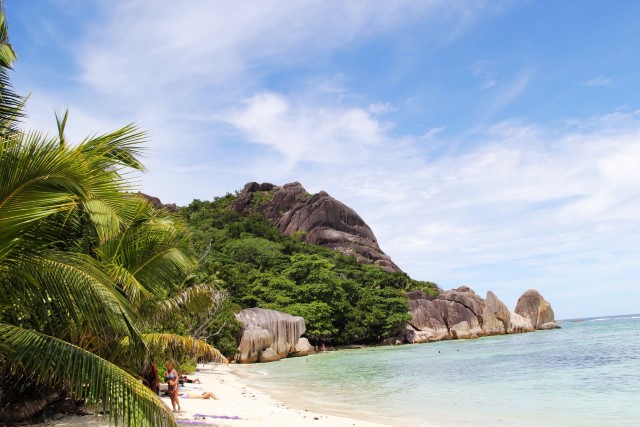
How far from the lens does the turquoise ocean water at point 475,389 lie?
31.1 ft

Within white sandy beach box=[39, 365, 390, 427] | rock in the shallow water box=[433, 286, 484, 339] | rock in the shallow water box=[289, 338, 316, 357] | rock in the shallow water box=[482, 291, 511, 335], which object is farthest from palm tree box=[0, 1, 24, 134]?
rock in the shallow water box=[482, 291, 511, 335]

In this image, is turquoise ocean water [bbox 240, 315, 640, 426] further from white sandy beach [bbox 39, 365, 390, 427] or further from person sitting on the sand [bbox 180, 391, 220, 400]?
person sitting on the sand [bbox 180, 391, 220, 400]

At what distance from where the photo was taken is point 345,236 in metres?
55.1

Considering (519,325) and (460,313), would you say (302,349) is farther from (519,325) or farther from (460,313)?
(519,325)

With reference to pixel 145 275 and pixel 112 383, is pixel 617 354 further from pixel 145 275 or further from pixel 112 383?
pixel 112 383

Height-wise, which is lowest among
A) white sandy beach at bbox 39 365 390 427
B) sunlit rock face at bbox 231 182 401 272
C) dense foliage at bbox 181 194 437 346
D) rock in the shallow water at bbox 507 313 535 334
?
white sandy beach at bbox 39 365 390 427

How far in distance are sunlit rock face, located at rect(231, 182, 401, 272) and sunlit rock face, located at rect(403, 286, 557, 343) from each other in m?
12.4

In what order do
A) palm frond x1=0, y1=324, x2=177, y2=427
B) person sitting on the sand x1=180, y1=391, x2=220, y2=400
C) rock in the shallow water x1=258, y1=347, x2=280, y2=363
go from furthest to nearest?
rock in the shallow water x1=258, y1=347, x2=280, y2=363
person sitting on the sand x1=180, y1=391, x2=220, y2=400
palm frond x1=0, y1=324, x2=177, y2=427

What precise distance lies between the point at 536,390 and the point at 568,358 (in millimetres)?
9070

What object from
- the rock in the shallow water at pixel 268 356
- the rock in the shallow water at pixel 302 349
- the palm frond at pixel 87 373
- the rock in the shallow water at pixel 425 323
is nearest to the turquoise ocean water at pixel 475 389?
the rock in the shallow water at pixel 268 356

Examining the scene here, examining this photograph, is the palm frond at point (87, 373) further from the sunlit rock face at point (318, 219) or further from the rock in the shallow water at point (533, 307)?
the rock in the shallow water at point (533, 307)

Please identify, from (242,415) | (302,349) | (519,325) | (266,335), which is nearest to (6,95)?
(242,415)

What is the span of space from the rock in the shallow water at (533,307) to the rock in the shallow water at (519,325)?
2.85 m

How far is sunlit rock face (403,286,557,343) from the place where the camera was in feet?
123
